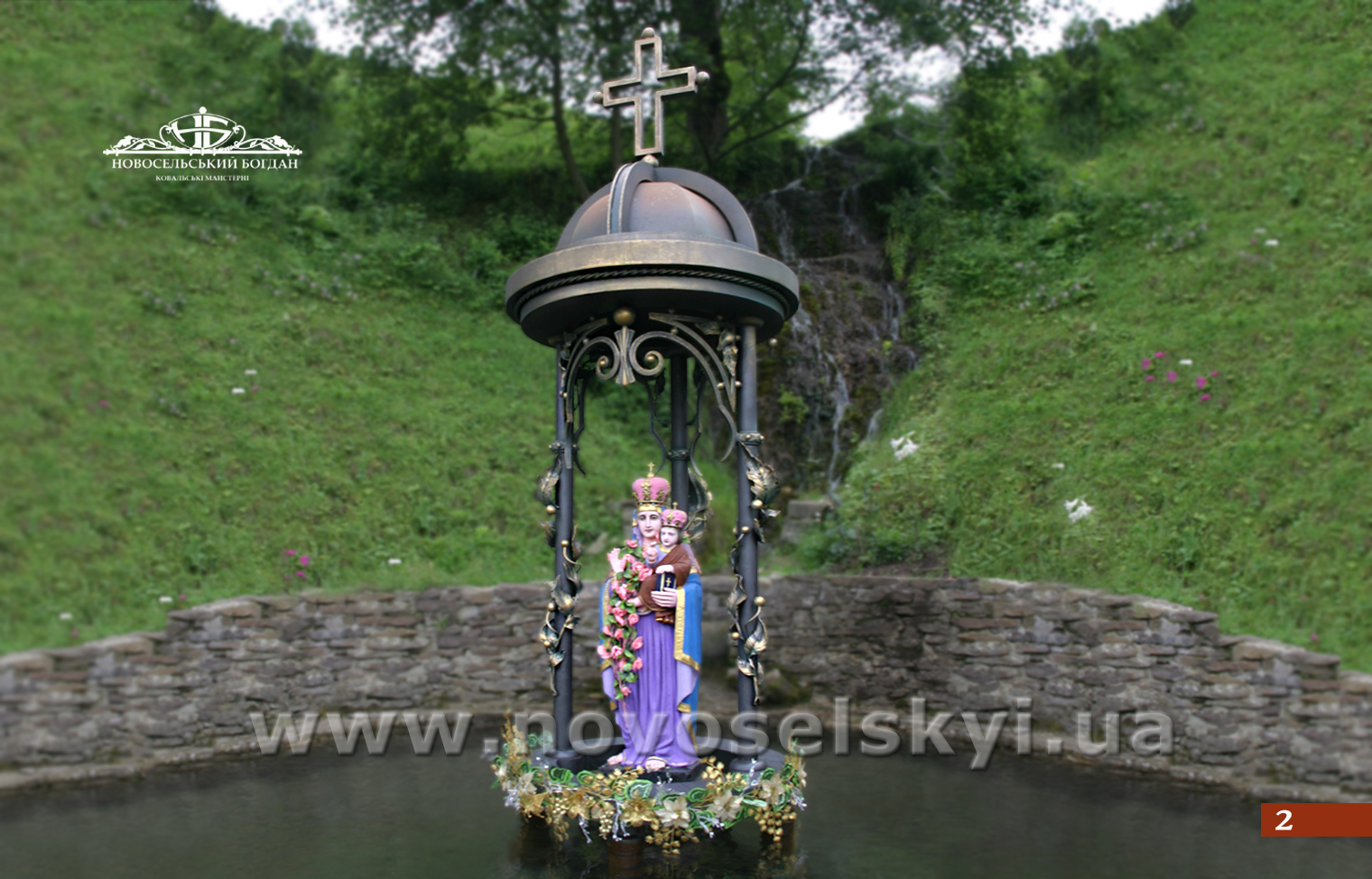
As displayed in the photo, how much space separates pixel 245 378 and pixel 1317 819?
37.9 feet

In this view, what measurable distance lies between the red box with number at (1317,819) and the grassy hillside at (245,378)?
24.1 feet

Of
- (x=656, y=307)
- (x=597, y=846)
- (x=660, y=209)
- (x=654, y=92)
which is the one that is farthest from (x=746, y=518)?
(x=654, y=92)

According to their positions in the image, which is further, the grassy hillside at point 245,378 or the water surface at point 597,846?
the grassy hillside at point 245,378

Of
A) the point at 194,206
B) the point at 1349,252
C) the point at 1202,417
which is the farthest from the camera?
the point at 194,206

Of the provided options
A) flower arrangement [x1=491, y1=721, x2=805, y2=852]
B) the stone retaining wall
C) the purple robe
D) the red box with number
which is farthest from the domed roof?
the red box with number

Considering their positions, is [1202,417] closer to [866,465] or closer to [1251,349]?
[1251,349]

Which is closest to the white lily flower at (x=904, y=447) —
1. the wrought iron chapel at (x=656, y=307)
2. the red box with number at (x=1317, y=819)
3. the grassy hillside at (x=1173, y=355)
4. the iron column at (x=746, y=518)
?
the grassy hillside at (x=1173, y=355)

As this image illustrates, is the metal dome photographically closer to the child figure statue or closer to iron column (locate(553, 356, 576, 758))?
iron column (locate(553, 356, 576, 758))

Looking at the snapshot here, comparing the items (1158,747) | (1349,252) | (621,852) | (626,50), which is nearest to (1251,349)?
(1349,252)

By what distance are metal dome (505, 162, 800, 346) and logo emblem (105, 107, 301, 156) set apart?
10417 mm

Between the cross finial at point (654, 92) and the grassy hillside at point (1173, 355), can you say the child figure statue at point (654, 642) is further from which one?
the grassy hillside at point (1173, 355)

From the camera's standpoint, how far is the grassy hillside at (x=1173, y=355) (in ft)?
25.9

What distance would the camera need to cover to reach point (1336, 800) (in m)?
6.21

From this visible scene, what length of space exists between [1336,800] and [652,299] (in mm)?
6004
